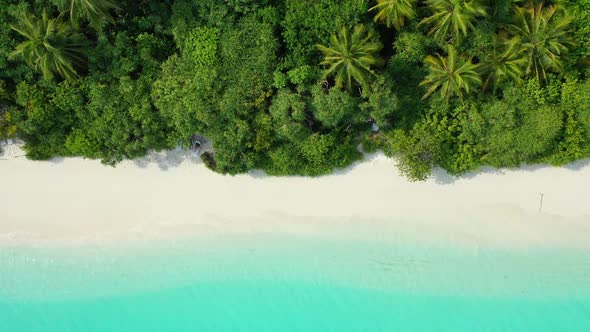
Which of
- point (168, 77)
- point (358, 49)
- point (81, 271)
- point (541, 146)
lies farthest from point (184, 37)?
point (541, 146)

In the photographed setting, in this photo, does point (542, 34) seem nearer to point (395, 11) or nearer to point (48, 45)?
point (395, 11)

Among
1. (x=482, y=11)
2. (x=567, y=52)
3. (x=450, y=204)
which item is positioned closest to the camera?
(x=482, y=11)

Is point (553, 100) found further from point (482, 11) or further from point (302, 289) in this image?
point (302, 289)

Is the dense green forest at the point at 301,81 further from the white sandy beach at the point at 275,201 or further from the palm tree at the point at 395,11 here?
the white sandy beach at the point at 275,201

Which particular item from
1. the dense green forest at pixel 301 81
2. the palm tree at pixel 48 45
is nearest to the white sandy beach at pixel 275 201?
the dense green forest at pixel 301 81

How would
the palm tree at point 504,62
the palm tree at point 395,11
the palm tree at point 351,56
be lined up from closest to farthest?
the palm tree at point 395,11
the palm tree at point 351,56
the palm tree at point 504,62
